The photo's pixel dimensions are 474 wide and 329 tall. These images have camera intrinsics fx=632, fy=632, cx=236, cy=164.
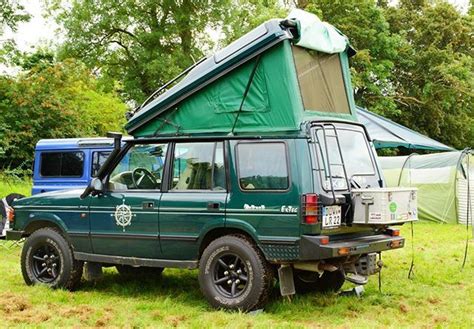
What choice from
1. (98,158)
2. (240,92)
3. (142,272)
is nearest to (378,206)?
(240,92)

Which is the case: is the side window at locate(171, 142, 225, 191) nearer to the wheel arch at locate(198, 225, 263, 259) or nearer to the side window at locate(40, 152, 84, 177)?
the wheel arch at locate(198, 225, 263, 259)

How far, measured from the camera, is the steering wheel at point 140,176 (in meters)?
7.19

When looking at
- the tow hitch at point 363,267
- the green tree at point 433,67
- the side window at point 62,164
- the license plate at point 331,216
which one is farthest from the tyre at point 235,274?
the green tree at point 433,67

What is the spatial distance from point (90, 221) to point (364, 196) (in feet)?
10.5

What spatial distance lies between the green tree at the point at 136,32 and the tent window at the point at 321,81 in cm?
1996

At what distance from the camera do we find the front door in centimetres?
700

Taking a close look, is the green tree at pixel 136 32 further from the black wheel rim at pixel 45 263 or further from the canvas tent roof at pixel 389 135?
the black wheel rim at pixel 45 263

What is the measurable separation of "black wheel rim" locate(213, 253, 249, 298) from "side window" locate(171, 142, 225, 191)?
0.75 metres

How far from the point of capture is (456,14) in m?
32.1

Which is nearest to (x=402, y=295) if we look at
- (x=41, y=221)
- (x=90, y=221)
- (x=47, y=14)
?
(x=90, y=221)

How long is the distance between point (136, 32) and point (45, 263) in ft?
71.4

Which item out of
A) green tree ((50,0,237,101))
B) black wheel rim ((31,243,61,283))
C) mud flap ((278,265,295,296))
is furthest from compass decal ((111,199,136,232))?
green tree ((50,0,237,101))

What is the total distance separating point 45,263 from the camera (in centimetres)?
781

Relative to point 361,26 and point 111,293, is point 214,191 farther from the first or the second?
point 361,26
